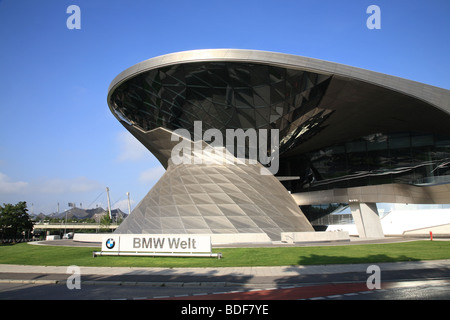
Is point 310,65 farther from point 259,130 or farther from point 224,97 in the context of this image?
point 259,130

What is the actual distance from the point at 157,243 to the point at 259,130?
51.0 ft

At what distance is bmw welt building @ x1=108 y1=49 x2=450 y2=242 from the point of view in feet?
72.7

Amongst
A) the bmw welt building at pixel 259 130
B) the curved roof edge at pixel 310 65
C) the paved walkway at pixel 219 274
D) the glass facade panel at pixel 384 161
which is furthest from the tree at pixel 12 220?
the glass facade panel at pixel 384 161

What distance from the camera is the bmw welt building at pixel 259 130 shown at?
2216 centimetres

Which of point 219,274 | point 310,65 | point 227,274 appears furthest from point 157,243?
point 310,65

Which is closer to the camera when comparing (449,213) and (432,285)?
(432,285)

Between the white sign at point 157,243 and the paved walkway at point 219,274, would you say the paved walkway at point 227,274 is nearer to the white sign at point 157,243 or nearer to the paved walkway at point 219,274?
the paved walkway at point 219,274

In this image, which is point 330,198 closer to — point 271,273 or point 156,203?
point 156,203

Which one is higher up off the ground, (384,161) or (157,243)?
(384,161)

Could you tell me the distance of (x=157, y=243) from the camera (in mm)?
15484
